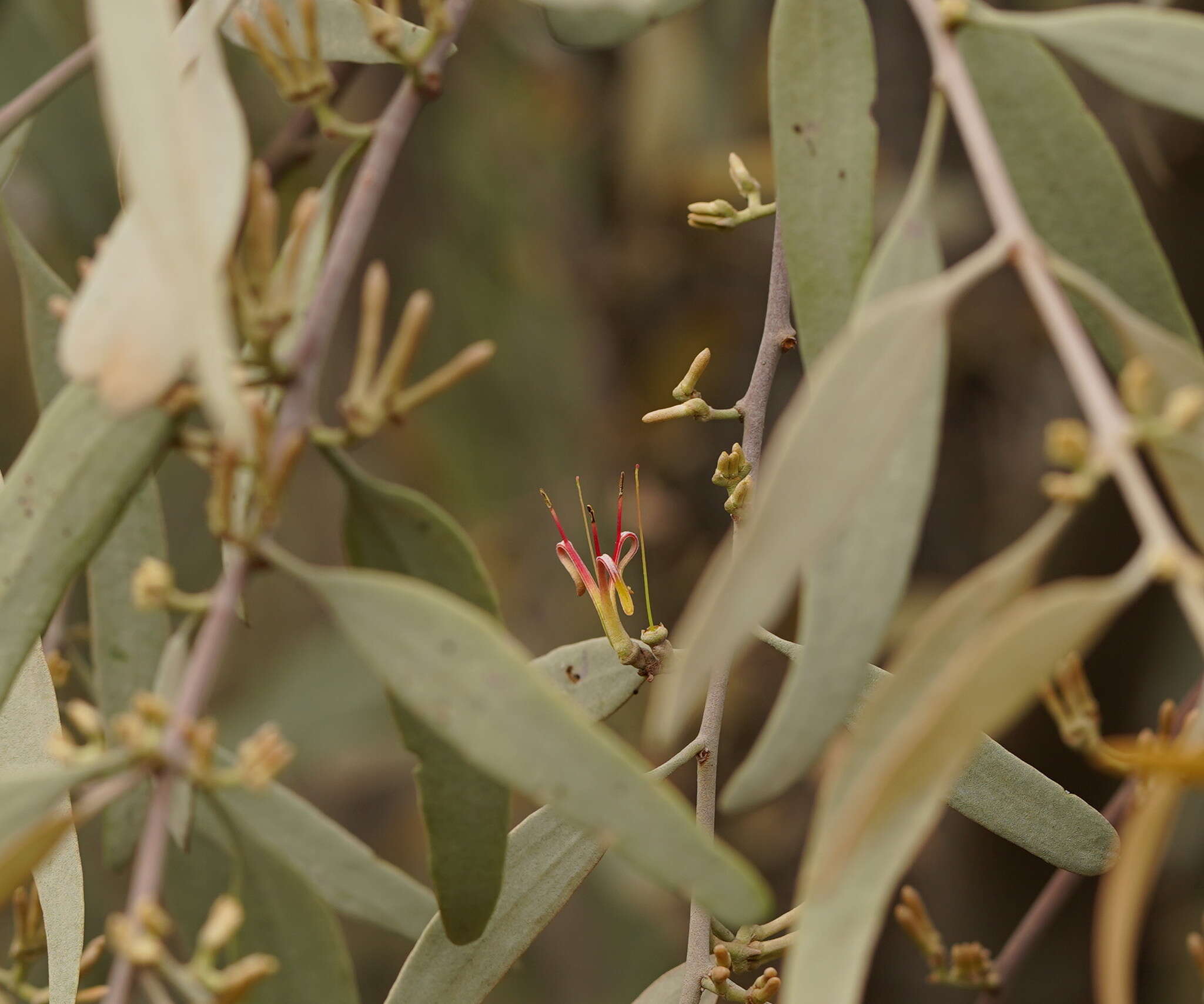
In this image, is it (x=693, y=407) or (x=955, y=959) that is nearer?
(x=693, y=407)

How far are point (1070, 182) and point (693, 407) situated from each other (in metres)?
0.18

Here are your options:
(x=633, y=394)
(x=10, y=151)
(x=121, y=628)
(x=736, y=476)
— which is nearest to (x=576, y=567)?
(x=736, y=476)

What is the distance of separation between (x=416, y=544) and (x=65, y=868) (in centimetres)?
17

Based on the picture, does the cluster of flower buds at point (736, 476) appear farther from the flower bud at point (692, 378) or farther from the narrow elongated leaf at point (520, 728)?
the narrow elongated leaf at point (520, 728)

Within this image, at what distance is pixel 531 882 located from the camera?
1.61 feet

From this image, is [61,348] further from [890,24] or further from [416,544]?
[890,24]

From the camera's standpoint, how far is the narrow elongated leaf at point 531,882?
0.46m

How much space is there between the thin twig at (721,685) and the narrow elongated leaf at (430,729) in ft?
0.36

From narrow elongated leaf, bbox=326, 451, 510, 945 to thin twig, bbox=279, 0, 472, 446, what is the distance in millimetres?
42

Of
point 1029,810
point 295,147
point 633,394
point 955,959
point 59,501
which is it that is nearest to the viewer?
point 59,501

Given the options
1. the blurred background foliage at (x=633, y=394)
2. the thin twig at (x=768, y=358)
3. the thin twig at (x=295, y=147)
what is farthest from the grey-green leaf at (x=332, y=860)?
the blurred background foliage at (x=633, y=394)

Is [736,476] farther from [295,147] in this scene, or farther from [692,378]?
[295,147]

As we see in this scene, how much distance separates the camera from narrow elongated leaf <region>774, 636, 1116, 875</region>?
1.51 ft

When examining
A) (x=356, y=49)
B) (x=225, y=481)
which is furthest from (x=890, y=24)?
(x=225, y=481)
